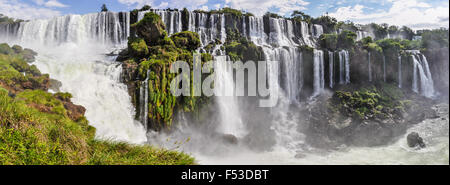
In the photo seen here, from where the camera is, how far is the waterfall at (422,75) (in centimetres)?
1678

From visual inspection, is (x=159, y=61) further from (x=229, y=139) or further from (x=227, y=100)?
(x=229, y=139)

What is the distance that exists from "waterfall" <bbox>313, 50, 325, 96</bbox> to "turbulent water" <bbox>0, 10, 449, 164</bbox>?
8 cm

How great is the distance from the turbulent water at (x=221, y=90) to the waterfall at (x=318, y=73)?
84mm

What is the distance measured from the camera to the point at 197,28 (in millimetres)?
21141

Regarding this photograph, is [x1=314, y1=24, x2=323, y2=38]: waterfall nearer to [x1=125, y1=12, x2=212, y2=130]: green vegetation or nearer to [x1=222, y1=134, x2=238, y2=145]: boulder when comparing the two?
[x1=125, y1=12, x2=212, y2=130]: green vegetation

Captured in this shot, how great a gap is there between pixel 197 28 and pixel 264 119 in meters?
11.8

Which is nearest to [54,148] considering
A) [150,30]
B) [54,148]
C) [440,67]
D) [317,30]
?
[54,148]

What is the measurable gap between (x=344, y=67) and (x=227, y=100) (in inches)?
465

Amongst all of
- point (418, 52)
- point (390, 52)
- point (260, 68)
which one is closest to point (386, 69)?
point (390, 52)

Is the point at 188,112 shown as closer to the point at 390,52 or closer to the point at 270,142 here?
the point at 270,142

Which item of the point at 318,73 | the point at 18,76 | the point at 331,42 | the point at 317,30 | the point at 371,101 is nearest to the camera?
the point at 18,76

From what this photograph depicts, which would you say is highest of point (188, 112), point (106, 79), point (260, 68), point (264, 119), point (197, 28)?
point (197, 28)

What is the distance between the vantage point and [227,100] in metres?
13.1
